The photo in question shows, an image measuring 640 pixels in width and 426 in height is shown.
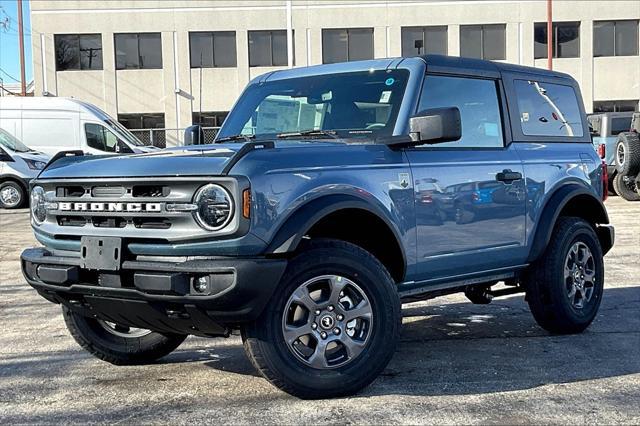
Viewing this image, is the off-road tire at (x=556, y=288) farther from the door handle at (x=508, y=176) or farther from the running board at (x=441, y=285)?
the door handle at (x=508, y=176)

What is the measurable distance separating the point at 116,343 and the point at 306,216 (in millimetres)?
1835

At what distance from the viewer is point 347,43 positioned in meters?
34.8

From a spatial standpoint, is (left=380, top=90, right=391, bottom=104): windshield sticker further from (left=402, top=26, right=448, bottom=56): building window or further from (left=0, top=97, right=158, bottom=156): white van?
(left=402, top=26, right=448, bottom=56): building window

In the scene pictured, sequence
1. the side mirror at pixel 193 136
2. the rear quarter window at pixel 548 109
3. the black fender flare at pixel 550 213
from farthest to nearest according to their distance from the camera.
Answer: the side mirror at pixel 193 136 < the rear quarter window at pixel 548 109 < the black fender flare at pixel 550 213

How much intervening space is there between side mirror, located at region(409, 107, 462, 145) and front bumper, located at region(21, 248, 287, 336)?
122 centimetres

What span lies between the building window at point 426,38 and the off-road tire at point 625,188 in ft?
58.8

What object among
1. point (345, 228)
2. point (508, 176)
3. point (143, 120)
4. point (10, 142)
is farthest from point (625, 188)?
point (143, 120)

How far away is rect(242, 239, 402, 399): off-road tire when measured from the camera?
3906mm

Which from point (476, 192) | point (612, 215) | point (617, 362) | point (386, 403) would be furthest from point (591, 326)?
point (612, 215)

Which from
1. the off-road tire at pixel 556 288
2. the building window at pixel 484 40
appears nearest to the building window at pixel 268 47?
the building window at pixel 484 40

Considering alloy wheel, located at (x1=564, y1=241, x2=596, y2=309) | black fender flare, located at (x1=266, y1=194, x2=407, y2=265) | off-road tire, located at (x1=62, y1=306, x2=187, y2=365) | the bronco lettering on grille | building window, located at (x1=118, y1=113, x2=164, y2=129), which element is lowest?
off-road tire, located at (x1=62, y1=306, x2=187, y2=365)

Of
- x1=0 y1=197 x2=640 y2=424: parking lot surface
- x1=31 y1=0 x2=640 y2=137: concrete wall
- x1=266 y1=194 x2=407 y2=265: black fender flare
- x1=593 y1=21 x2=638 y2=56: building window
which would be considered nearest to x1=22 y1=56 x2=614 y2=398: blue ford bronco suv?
x1=266 y1=194 x2=407 y2=265: black fender flare

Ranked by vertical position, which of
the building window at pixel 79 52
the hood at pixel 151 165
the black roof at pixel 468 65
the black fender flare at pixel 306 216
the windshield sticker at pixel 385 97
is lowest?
the black fender flare at pixel 306 216

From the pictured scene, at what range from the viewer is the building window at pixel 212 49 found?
114 ft
